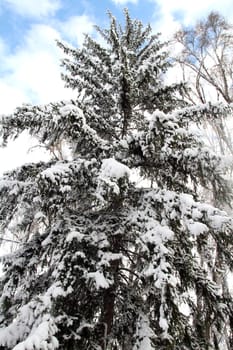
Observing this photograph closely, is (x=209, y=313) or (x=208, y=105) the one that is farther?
(x=208, y=105)

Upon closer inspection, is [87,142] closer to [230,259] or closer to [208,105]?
[208,105]

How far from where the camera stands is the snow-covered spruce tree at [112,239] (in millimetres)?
3201

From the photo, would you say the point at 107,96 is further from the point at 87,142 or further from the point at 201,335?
the point at 201,335

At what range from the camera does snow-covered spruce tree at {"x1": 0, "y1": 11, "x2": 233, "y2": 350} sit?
3.20 m

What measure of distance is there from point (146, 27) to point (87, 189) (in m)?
4.98

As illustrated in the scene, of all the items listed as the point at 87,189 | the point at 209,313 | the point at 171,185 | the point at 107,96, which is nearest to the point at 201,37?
the point at 107,96

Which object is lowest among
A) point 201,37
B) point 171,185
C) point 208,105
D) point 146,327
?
point 146,327

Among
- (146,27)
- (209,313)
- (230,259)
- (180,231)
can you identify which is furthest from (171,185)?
(146,27)

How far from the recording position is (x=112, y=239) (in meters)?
4.37

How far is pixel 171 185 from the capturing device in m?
4.75

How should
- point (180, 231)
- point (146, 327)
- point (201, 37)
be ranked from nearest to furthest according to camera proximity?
point (146, 327) → point (180, 231) → point (201, 37)

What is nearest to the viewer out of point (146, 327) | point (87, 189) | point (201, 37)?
point (146, 327)

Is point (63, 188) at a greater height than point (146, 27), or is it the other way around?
point (146, 27)

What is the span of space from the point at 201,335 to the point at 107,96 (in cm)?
434
